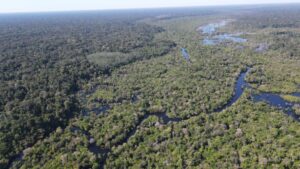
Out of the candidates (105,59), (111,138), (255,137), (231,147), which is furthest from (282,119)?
(105,59)

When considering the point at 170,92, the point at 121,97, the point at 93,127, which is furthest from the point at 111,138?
the point at 170,92

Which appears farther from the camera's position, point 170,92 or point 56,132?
point 170,92

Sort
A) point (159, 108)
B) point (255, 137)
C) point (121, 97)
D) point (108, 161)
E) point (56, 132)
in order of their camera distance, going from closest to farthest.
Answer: point (108, 161) → point (255, 137) → point (56, 132) → point (159, 108) → point (121, 97)

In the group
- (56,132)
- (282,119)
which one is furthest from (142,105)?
(282,119)

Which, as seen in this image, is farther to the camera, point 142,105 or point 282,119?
point 142,105

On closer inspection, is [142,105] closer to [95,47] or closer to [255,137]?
[255,137]

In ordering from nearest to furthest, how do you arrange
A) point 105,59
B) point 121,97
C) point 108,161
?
point 108,161
point 121,97
point 105,59

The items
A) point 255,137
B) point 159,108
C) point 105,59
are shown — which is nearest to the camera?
point 255,137

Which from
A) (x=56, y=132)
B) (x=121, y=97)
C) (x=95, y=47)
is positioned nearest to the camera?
(x=56, y=132)

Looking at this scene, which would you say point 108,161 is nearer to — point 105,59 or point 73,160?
point 73,160
